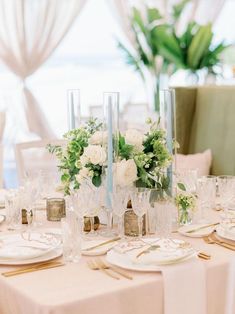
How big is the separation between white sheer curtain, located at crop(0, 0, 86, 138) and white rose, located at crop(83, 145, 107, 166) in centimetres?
300

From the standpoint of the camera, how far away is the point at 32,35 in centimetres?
524

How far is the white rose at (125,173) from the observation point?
7.45 ft

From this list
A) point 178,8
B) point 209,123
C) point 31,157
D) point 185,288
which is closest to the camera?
point 185,288

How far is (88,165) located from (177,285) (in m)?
0.60

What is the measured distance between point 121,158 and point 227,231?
17.8 inches

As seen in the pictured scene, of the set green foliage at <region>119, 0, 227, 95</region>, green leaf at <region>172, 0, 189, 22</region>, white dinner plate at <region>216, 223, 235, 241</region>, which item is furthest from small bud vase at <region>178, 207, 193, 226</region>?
A: green leaf at <region>172, 0, 189, 22</region>

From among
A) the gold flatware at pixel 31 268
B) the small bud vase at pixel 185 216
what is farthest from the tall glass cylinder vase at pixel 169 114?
the gold flatware at pixel 31 268

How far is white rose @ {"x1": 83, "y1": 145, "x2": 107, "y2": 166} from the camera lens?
2305mm

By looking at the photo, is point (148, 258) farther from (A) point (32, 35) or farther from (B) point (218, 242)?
(A) point (32, 35)

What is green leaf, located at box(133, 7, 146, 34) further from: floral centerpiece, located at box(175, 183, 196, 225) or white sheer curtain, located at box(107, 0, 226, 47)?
floral centerpiece, located at box(175, 183, 196, 225)

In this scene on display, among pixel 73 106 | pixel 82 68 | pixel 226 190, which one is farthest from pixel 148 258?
pixel 82 68

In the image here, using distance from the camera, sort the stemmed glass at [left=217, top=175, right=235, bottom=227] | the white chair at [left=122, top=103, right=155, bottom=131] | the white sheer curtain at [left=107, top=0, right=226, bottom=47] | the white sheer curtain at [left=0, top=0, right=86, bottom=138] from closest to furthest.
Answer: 1. the stemmed glass at [left=217, top=175, right=235, bottom=227]
2. the white sheer curtain at [left=0, top=0, right=86, bottom=138]
3. the white chair at [left=122, top=103, right=155, bottom=131]
4. the white sheer curtain at [left=107, top=0, right=226, bottom=47]

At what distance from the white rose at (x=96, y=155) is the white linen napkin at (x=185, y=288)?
0.51 meters

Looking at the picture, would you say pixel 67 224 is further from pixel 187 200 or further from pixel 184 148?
pixel 184 148
